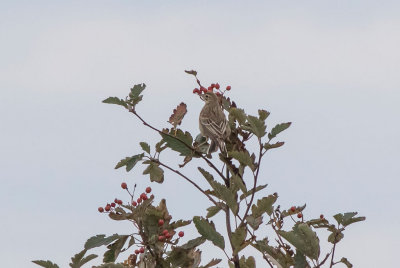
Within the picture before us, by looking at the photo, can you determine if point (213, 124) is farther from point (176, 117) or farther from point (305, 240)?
point (305, 240)

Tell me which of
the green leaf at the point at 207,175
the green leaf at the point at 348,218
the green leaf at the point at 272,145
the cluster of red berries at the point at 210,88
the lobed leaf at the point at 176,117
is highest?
the cluster of red berries at the point at 210,88

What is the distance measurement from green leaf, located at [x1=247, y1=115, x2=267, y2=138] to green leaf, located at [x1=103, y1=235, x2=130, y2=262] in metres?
1.45

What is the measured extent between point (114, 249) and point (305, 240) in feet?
5.20

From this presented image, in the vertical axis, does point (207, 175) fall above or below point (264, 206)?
above

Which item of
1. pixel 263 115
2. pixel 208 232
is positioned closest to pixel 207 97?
pixel 263 115

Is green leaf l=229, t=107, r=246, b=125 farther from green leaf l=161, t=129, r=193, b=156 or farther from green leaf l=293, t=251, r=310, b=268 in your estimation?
green leaf l=293, t=251, r=310, b=268

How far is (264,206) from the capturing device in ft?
19.4

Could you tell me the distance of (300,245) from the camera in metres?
5.59

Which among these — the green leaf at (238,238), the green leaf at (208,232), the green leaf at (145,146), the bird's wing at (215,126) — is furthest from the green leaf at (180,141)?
the green leaf at (238,238)

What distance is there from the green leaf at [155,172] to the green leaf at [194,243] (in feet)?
3.84

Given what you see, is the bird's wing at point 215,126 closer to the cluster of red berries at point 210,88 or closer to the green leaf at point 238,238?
the cluster of red berries at point 210,88

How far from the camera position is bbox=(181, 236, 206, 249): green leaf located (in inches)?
230

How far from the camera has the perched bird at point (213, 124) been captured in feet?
23.4

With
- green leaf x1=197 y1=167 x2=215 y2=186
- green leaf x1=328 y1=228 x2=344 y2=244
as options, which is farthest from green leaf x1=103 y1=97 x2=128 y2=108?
green leaf x1=328 y1=228 x2=344 y2=244
